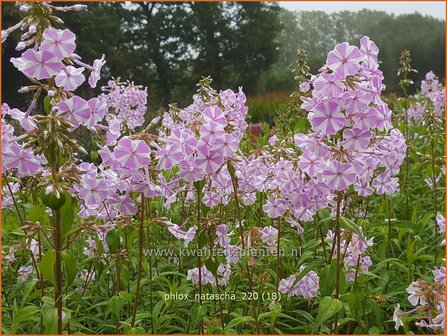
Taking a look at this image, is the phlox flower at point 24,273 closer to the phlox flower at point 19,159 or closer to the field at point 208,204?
the field at point 208,204

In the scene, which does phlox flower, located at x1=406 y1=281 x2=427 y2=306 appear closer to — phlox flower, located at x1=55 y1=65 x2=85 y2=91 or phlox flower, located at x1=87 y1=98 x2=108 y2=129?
phlox flower, located at x1=87 y1=98 x2=108 y2=129

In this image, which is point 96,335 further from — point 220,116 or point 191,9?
point 191,9

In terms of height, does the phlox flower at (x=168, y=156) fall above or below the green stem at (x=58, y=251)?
above

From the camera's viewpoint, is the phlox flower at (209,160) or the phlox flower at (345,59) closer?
the phlox flower at (345,59)

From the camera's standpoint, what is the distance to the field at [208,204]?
2.17 metres

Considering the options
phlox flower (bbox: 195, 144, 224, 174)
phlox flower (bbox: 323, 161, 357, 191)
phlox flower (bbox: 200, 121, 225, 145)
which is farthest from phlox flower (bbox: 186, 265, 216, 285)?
phlox flower (bbox: 323, 161, 357, 191)

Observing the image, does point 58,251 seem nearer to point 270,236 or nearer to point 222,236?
point 222,236

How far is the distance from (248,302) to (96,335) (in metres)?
0.92

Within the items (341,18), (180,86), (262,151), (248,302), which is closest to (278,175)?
(262,151)

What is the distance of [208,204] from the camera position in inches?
121

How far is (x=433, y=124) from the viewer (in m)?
4.13

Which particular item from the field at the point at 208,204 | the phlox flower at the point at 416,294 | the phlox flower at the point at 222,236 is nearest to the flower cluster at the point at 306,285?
the field at the point at 208,204

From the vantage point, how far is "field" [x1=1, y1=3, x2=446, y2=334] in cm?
217

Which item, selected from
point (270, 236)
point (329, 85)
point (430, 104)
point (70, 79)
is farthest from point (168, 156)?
point (430, 104)
